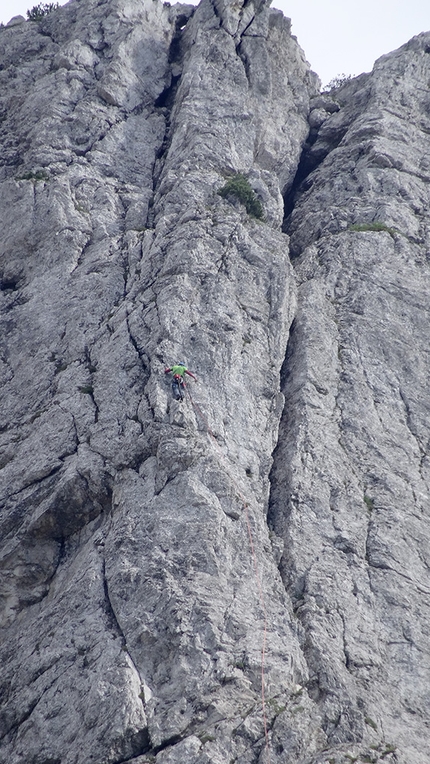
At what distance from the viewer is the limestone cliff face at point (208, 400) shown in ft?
68.1

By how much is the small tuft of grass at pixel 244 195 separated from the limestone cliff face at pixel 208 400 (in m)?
0.39

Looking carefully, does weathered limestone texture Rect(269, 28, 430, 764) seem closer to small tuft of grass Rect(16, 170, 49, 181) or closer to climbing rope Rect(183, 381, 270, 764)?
climbing rope Rect(183, 381, 270, 764)

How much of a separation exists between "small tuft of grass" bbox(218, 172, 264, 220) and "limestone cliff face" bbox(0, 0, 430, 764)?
392mm

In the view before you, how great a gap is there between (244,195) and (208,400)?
10.8m

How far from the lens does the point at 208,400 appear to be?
26047 millimetres

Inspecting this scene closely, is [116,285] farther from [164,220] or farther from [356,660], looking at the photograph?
[356,660]

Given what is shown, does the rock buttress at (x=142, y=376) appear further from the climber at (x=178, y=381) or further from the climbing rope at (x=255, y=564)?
the climber at (x=178, y=381)

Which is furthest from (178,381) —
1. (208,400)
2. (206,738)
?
(206,738)

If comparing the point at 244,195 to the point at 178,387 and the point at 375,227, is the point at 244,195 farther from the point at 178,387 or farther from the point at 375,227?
the point at 178,387

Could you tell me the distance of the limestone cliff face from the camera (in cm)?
2075

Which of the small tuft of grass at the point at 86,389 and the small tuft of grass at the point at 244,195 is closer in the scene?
the small tuft of grass at the point at 86,389

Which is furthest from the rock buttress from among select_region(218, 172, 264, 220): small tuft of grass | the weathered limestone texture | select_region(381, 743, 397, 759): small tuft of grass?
select_region(381, 743, 397, 759): small tuft of grass

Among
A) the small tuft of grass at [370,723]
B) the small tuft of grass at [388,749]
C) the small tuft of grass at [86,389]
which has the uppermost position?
the small tuft of grass at [86,389]

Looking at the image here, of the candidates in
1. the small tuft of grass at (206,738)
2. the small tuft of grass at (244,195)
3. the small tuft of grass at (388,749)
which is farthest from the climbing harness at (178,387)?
the small tuft of grass at (388,749)
